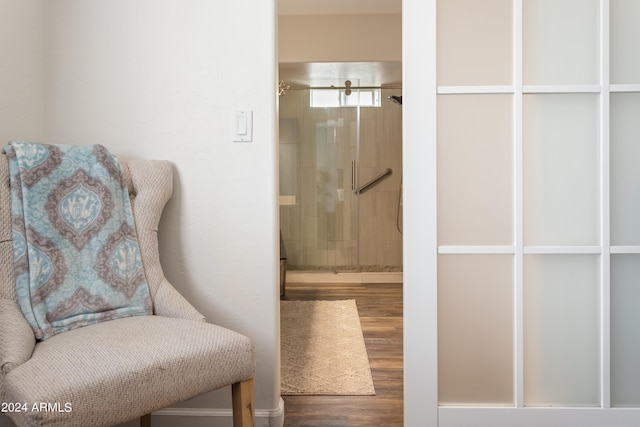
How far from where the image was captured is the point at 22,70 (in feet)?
5.38

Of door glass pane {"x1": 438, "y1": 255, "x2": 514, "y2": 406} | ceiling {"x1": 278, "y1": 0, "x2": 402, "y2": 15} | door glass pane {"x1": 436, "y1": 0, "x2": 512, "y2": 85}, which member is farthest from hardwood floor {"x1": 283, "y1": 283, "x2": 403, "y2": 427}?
ceiling {"x1": 278, "y1": 0, "x2": 402, "y2": 15}

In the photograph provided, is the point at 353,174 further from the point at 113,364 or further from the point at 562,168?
the point at 113,364

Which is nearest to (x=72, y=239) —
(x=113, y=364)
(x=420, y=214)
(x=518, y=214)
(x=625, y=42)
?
(x=113, y=364)

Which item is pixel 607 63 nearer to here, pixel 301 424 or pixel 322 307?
pixel 301 424

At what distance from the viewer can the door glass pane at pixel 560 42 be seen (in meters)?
1.50

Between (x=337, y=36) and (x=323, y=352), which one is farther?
(x=337, y=36)

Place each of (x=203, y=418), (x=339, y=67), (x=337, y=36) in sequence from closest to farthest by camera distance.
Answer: (x=203, y=418) < (x=337, y=36) < (x=339, y=67)

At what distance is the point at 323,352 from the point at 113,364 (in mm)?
1740

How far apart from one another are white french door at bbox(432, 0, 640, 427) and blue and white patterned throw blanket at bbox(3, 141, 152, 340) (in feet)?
3.41

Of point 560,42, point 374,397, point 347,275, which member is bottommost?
point 374,397

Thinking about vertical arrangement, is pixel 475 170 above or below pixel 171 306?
above

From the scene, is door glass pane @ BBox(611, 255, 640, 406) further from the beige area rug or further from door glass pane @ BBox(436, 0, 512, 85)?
the beige area rug

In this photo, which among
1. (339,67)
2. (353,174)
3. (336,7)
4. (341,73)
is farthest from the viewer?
(353,174)

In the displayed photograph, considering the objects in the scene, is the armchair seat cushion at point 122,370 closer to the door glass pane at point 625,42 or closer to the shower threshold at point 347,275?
the door glass pane at point 625,42
